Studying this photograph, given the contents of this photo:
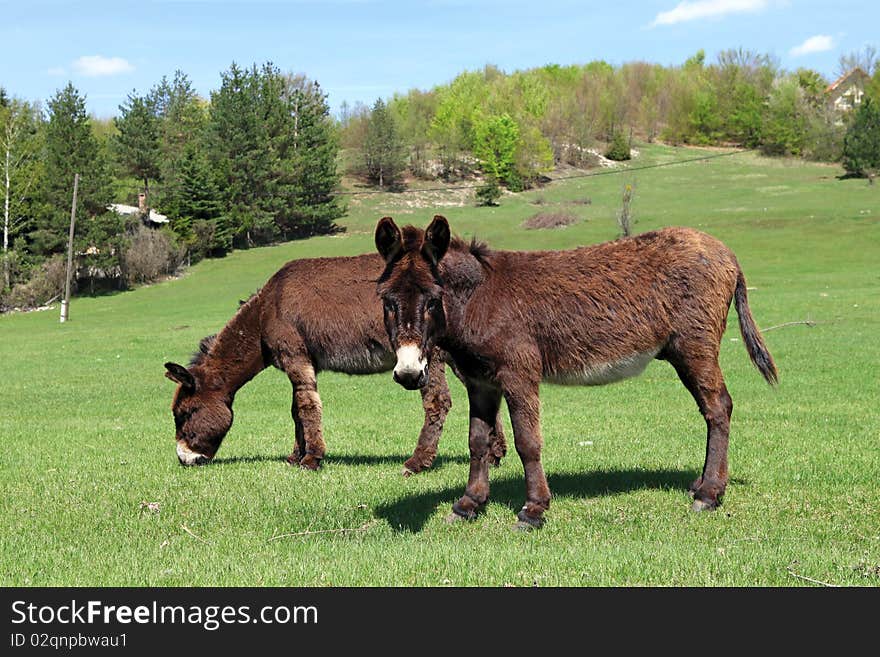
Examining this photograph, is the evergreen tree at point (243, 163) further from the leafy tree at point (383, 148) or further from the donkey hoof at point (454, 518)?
the donkey hoof at point (454, 518)

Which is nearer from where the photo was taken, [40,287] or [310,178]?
[40,287]

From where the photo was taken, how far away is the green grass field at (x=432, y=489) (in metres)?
5.76

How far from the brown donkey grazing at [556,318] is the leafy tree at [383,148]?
10121cm

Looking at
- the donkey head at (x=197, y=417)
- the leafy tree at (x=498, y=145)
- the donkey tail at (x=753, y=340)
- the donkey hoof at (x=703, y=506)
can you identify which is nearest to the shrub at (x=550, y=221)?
the leafy tree at (x=498, y=145)

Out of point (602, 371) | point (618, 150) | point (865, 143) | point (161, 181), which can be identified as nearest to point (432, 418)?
point (602, 371)

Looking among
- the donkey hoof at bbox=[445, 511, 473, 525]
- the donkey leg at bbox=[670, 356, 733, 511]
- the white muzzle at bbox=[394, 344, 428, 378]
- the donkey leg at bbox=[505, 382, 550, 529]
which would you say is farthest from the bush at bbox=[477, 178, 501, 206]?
the white muzzle at bbox=[394, 344, 428, 378]

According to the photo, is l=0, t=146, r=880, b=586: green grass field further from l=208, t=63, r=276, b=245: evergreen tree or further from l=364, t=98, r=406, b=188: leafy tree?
l=364, t=98, r=406, b=188: leafy tree

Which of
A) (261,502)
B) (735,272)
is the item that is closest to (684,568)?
(735,272)

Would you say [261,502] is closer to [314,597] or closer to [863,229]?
[314,597]

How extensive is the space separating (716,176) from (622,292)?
107 m

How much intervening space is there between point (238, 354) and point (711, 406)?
601 centimetres

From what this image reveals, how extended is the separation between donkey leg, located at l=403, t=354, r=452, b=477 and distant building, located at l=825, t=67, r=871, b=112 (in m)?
136

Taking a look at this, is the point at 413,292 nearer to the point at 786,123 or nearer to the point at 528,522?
the point at 528,522

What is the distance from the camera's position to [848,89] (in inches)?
5453
